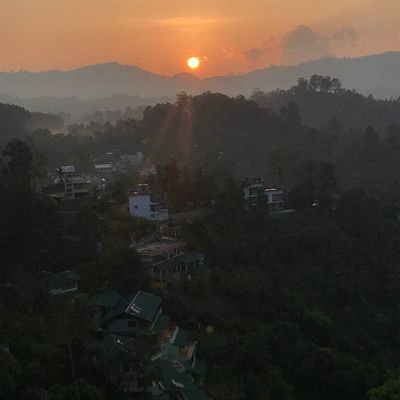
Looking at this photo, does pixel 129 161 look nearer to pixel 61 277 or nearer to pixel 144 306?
pixel 61 277

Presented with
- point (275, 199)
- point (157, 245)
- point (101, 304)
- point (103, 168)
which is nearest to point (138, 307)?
point (101, 304)

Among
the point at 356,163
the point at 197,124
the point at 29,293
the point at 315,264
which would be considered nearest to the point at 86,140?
the point at 197,124

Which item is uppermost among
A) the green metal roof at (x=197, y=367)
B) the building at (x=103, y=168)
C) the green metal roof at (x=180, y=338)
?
the building at (x=103, y=168)

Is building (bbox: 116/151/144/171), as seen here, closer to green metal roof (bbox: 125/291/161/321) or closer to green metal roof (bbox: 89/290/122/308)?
green metal roof (bbox: 89/290/122/308)

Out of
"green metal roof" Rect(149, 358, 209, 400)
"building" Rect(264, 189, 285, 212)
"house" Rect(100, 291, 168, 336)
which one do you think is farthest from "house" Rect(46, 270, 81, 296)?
"building" Rect(264, 189, 285, 212)

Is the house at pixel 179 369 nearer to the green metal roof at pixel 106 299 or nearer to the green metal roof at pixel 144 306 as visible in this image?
the green metal roof at pixel 144 306

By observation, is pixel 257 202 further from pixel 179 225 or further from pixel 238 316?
pixel 238 316

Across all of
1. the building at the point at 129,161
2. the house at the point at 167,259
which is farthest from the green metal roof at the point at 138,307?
the building at the point at 129,161
